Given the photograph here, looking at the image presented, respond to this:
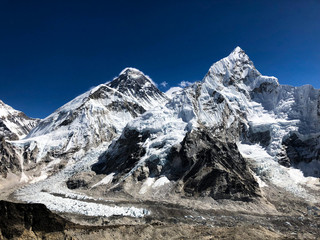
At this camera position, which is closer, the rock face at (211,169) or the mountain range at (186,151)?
the rock face at (211,169)

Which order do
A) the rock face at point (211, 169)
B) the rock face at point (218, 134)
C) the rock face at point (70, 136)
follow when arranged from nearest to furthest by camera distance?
the rock face at point (211, 169)
the rock face at point (218, 134)
the rock face at point (70, 136)

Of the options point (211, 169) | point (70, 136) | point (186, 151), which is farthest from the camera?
point (70, 136)

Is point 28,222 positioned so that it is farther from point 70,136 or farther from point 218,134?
point 70,136

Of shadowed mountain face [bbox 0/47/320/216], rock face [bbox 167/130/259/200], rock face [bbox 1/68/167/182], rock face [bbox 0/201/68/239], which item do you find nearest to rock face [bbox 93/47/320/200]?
rock face [bbox 167/130/259/200]

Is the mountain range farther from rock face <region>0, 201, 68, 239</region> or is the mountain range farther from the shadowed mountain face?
rock face <region>0, 201, 68, 239</region>

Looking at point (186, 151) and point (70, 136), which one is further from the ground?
point (70, 136)

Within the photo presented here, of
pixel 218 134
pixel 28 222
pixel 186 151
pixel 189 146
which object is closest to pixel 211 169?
pixel 186 151

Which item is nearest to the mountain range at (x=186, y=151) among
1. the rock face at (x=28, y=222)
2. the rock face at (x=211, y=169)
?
the rock face at (x=211, y=169)

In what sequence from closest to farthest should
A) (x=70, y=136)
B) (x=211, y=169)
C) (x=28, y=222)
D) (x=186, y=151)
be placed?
1. (x=28, y=222)
2. (x=211, y=169)
3. (x=186, y=151)
4. (x=70, y=136)

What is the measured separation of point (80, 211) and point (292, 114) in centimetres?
11930

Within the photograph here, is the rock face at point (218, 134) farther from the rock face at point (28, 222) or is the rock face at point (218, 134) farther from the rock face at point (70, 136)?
the rock face at point (28, 222)

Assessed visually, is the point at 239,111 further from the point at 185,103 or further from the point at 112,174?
the point at 112,174

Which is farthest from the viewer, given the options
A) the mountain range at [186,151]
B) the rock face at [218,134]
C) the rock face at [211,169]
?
the rock face at [218,134]

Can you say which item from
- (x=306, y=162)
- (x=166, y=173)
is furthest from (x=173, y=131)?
(x=306, y=162)
